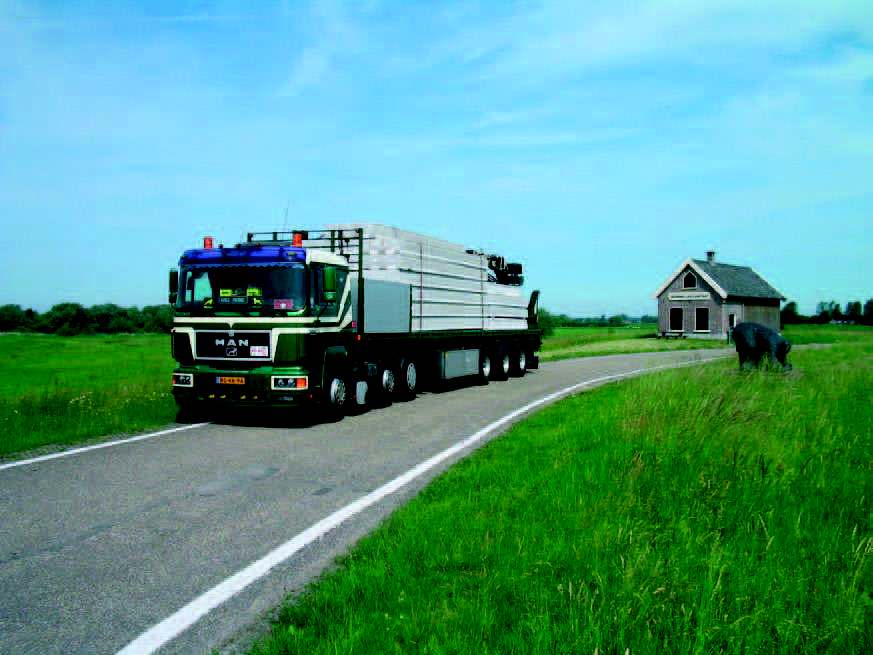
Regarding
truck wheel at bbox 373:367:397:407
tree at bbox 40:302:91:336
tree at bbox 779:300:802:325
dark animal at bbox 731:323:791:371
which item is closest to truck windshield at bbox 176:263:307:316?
truck wheel at bbox 373:367:397:407

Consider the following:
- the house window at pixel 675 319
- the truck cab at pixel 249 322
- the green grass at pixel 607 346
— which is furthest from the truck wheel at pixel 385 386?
the house window at pixel 675 319

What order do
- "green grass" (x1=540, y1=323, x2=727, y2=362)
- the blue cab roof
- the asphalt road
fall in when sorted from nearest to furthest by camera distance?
the asphalt road
the blue cab roof
"green grass" (x1=540, y1=323, x2=727, y2=362)

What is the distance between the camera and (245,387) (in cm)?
1140

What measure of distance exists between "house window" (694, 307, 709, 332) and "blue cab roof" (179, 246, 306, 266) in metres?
48.4

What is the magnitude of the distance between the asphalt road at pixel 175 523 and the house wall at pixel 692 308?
4705cm

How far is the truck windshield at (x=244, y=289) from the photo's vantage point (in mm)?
11492

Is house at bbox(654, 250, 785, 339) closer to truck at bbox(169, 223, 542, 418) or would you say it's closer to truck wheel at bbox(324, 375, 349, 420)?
truck at bbox(169, 223, 542, 418)

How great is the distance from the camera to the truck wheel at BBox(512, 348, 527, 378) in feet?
75.3

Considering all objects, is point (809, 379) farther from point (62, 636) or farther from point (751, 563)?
point (62, 636)

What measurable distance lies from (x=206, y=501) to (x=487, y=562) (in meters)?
3.21

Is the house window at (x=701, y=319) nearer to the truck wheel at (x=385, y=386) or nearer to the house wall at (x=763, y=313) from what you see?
the house wall at (x=763, y=313)

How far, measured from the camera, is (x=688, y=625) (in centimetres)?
365

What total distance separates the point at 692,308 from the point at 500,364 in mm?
38345

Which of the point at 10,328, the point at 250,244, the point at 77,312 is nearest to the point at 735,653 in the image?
the point at 250,244
